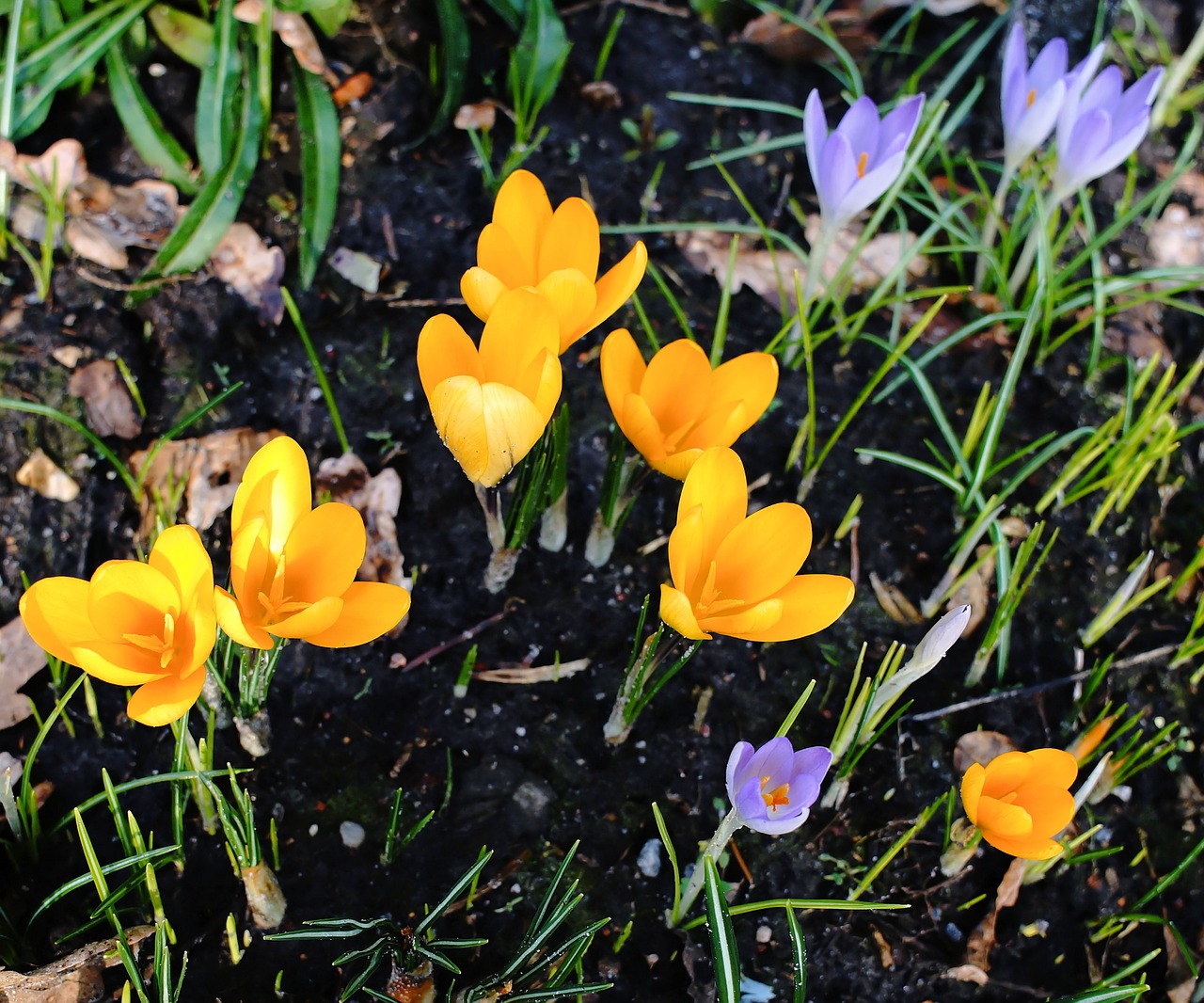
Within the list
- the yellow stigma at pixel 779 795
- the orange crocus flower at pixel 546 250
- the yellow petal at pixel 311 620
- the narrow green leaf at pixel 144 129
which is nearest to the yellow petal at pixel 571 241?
the orange crocus flower at pixel 546 250

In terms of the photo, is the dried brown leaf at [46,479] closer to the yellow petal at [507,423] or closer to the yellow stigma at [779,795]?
the yellow petal at [507,423]

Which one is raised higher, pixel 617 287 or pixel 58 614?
pixel 617 287

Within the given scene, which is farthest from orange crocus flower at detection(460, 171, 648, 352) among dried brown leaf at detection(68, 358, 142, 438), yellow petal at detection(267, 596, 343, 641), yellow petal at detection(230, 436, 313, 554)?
dried brown leaf at detection(68, 358, 142, 438)

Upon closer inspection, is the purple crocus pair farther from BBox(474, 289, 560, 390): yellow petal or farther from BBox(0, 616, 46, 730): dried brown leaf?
BBox(0, 616, 46, 730): dried brown leaf

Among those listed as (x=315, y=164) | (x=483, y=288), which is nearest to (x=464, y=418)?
(x=483, y=288)

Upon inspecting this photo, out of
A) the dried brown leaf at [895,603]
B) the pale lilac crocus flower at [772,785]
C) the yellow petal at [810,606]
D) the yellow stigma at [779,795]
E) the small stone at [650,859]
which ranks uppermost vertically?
the yellow petal at [810,606]

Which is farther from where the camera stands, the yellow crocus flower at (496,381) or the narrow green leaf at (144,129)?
the narrow green leaf at (144,129)

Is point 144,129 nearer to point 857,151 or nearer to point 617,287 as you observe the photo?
point 617,287
